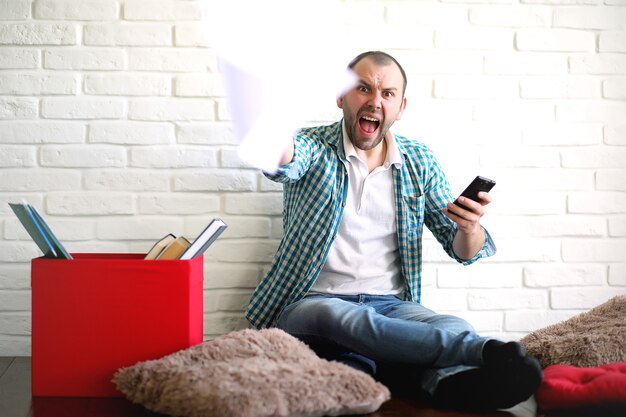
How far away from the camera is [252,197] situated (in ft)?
7.44

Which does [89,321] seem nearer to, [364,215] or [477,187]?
[364,215]

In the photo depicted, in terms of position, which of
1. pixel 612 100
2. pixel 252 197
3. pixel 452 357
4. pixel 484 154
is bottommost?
pixel 452 357

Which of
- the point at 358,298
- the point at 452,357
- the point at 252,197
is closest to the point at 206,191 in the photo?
the point at 252,197

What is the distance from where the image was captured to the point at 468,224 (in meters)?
1.97

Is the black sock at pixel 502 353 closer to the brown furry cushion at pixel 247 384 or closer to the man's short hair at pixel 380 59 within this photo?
the brown furry cushion at pixel 247 384

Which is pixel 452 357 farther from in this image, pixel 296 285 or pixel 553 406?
pixel 296 285

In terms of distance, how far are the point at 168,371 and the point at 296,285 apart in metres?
0.58

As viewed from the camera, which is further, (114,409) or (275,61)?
(275,61)

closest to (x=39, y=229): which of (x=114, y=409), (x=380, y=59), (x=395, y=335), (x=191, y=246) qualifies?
(x=191, y=246)

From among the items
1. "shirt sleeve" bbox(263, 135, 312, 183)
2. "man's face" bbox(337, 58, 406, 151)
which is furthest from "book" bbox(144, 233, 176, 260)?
"man's face" bbox(337, 58, 406, 151)

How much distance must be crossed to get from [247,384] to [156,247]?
1.86 ft

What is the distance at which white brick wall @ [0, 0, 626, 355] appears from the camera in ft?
7.20

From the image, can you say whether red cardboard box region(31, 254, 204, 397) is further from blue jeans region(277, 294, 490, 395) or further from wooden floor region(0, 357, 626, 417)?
blue jeans region(277, 294, 490, 395)

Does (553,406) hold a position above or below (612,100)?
below
